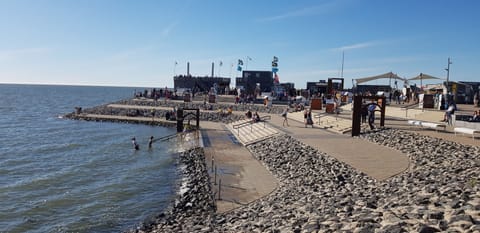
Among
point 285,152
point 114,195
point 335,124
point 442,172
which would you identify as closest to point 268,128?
point 335,124

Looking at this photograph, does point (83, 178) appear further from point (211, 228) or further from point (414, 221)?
point (414, 221)

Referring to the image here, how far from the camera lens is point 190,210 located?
47.6 ft

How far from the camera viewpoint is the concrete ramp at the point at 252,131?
28.2 m

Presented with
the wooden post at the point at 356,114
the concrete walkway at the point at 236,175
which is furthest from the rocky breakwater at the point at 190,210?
the wooden post at the point at 356,114

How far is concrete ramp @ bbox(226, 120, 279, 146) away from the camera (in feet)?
92.4

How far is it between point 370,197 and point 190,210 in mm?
6331

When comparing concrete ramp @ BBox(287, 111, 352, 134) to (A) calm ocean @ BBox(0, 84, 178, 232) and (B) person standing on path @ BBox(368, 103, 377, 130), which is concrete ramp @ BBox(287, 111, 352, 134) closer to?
(B) person standing on path @ BBox(368, 103, 377, 130)

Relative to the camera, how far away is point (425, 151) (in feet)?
55.5

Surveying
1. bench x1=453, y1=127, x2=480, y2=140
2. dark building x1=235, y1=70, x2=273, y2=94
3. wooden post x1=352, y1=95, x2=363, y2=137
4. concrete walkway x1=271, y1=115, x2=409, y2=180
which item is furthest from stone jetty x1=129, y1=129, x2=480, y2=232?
dark building x1=235, y1=70, x2=273, y2=94

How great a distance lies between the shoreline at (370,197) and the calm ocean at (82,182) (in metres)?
4.09

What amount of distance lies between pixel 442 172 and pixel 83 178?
16.5 meters

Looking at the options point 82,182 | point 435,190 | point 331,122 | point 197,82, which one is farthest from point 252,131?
point 197,82

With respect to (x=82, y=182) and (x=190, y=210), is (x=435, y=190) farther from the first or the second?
(x=82, y=182)

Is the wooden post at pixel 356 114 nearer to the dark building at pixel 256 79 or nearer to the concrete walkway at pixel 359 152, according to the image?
the concrete walkway at pixel 359 152
